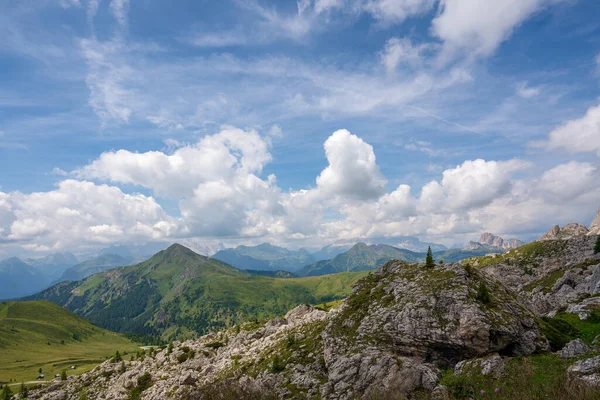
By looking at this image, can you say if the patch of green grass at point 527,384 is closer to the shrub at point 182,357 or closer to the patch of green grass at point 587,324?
the patch of green grass at point 587,324

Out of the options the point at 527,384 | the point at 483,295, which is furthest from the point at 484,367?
the point at 483,295

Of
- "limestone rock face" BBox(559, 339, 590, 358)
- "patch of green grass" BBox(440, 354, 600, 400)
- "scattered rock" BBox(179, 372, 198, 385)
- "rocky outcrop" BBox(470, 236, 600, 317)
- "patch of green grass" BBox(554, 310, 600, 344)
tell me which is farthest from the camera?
"rocky outcrop" BBox(470, 236, 600, 317)

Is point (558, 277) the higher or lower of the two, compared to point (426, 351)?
lower

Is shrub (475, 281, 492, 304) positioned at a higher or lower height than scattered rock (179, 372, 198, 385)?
higher

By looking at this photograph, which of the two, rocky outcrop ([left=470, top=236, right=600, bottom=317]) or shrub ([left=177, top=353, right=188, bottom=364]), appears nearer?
rocky outcrop ([left=470, top=236, right=600, bottom=317])

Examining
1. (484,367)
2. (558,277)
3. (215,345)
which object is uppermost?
(484,367)

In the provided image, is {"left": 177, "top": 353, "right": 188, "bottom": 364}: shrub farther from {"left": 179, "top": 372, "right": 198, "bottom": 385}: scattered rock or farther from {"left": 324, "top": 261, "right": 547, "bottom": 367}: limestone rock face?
{"left": 324, "top": 261, "right": 547, "bottom": 367}: limestone rock face

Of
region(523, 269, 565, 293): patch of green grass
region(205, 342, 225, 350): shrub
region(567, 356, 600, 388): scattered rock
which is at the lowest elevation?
region(205, 342, 225, 350): shrub

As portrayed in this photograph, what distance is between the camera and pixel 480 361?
30.0m

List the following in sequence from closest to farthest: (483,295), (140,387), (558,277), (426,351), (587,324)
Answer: (426,351), (483,295), (587,324), (140,387), (558,277)

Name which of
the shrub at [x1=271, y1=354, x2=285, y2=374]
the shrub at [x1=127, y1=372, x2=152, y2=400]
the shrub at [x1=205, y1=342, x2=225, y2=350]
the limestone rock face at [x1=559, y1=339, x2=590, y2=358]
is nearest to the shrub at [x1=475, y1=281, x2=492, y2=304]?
the limestone rock face at [x1=559, y1=339, x2=590, y2=358]

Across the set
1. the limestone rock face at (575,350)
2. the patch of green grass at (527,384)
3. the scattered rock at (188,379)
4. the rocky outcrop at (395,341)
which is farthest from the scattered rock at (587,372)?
the scattered rock at (188,379)

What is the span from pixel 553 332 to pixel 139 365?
92.7 meters

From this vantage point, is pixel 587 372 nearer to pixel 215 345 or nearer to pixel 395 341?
pixel 395 341
